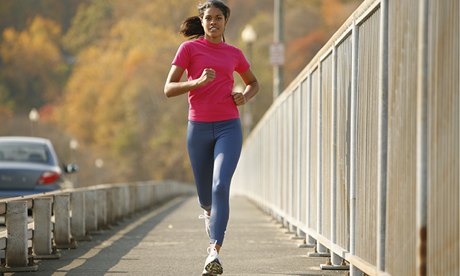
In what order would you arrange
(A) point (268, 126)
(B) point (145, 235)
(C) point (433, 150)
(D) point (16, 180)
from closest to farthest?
1. (C) point (433, 150)
2. (B) point (145, 235)
3. (D) point (16, 180)
4. (A) point (268, 126)

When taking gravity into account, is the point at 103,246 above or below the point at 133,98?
below

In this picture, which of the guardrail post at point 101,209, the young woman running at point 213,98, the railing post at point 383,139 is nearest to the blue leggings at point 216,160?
the young woman running at point 213,98

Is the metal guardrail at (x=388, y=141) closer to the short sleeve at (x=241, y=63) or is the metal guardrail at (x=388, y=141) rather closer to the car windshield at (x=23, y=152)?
the short sleeve at (x=241, y=63)

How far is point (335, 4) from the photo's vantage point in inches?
4879

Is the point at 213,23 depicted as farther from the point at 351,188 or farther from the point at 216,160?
the point at 351,188

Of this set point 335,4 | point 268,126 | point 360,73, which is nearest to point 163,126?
point 335,4

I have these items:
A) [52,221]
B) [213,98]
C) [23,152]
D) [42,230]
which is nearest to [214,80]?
[213,98]

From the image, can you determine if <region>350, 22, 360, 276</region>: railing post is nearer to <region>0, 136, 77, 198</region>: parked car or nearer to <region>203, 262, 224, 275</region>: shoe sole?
<region>203, 262, 224, 275</region>: shoe sole

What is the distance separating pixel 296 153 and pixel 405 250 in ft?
27.1

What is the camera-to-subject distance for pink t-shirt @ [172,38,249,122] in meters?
9.19

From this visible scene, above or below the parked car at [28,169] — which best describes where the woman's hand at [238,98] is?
above

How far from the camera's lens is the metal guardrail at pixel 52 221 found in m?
9.88

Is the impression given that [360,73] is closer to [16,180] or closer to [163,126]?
[16,180]

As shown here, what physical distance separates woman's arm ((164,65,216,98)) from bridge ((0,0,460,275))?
1.07m
